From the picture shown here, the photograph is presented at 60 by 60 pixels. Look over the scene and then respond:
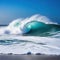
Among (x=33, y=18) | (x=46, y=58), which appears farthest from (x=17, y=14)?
(x=46, y=58)

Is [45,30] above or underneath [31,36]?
above

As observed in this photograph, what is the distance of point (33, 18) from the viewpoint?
4.11m

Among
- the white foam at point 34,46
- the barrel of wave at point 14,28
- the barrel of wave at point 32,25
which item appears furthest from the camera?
the barrel of wave at point 32,25

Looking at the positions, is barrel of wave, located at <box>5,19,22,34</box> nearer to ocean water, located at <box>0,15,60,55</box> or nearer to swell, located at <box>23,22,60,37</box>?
ocean water, located at <box>0,15,60,55</box>

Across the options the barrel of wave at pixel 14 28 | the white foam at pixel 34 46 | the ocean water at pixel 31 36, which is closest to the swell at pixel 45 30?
the ocean water at pixel 31 36

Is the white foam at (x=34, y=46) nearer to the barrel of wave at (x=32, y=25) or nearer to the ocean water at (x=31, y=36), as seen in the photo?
the ocean water at (x=31, y=36)

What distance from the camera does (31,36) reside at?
4.09m

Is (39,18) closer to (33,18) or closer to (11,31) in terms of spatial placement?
(33,18)

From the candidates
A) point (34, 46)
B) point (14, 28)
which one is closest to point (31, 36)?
point (34, 46)

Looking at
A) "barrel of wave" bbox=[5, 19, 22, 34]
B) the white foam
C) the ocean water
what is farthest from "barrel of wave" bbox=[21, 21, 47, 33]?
the white foam

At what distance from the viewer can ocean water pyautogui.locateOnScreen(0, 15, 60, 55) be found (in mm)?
3900

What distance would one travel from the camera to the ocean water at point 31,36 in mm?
3900

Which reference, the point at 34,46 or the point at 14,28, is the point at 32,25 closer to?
the point at 14,28

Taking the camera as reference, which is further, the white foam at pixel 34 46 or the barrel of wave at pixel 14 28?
the barrel of wave at pixel 14 28
